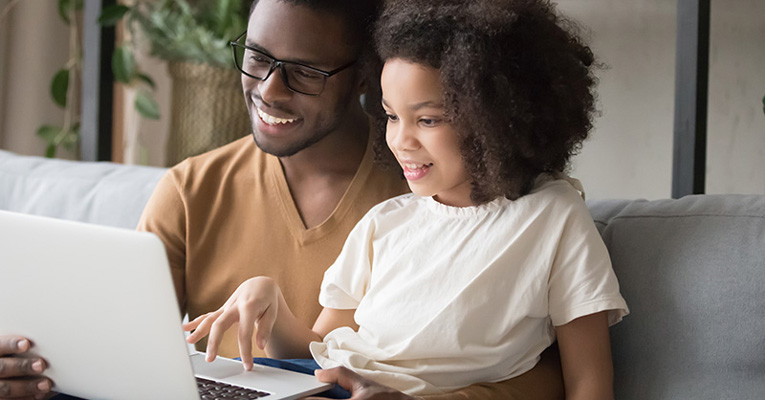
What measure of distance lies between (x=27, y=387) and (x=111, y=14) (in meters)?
1.42

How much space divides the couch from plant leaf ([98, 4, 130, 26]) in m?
1.47

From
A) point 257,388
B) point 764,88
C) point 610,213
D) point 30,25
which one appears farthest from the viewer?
point 30,25

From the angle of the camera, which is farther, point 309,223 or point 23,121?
point 23,121

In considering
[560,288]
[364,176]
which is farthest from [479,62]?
[364,176]

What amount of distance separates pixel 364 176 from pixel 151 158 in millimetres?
1915

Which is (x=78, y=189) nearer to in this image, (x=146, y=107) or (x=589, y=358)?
(x=146, y=107)

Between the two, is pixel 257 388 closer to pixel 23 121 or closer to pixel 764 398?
pixel 764 398

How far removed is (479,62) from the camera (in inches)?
41.6

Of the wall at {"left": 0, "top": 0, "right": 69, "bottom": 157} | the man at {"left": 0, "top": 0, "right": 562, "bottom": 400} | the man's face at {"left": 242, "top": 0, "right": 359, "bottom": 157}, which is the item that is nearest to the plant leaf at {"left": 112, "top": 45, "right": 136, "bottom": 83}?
the wall at {"left": 0, "top": 0, "right": 69, "bottom": 157}

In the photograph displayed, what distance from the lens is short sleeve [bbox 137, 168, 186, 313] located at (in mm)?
1463

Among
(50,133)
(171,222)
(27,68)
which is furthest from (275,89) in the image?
(27,68)

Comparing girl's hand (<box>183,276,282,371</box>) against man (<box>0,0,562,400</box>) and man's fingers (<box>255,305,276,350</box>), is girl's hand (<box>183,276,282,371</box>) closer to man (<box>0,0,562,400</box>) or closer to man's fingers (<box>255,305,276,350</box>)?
man's fingers (<box>255,305,276,350</box>)

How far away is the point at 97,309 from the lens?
893 millimetres

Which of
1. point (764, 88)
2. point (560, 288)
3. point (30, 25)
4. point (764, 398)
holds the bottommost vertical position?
point (764, 398)
